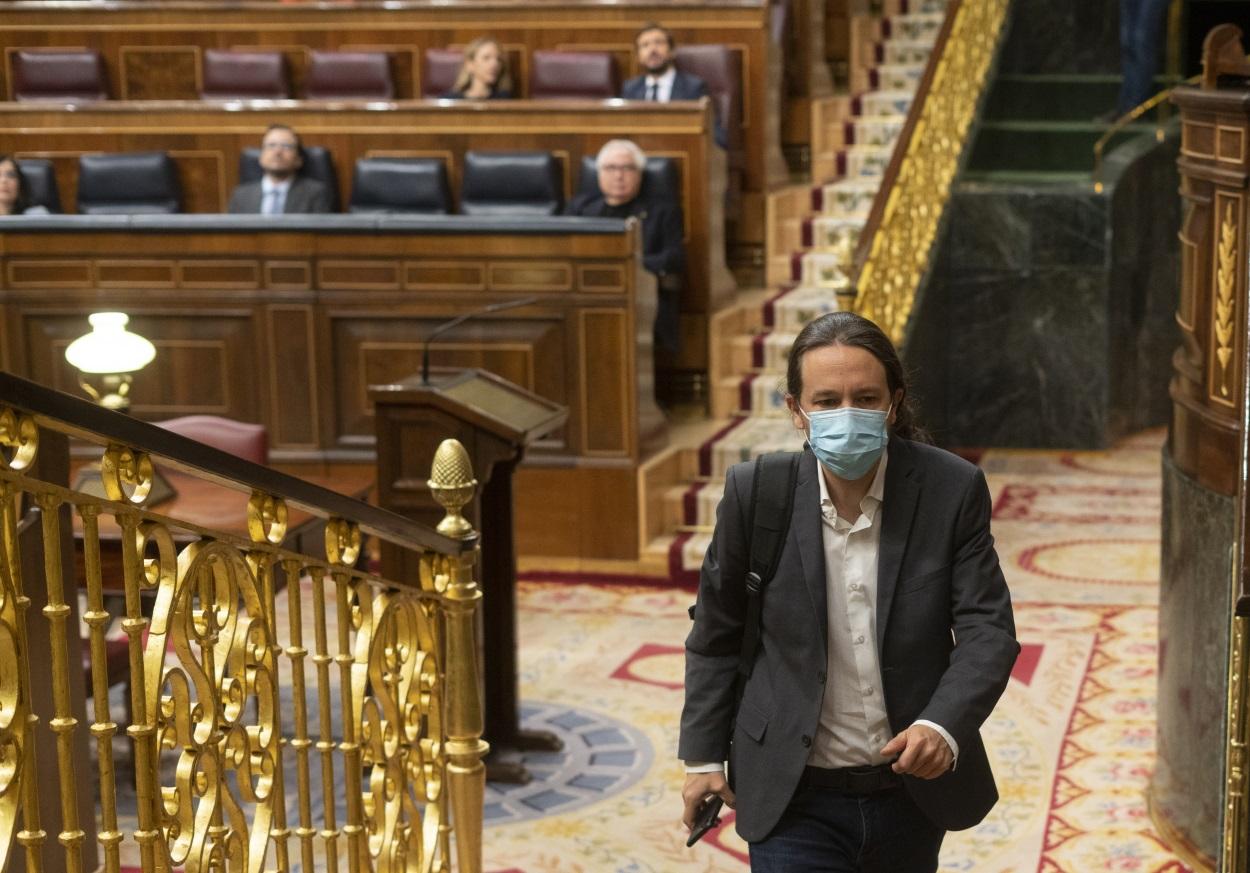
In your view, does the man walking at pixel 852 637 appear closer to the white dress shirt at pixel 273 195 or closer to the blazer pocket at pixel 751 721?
the blazer pocket at pixel 751 721

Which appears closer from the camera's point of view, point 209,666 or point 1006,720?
point 209,666

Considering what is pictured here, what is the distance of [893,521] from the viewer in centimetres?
253

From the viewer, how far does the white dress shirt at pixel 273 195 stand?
8.02m

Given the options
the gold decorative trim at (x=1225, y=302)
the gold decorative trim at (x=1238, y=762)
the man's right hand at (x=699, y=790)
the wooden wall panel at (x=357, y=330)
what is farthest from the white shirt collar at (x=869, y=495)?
the wooden wall panel at (x=357, y=330)

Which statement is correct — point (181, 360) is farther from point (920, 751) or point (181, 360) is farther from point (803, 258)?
point (920, 751)

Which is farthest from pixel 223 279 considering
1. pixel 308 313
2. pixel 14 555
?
pixel 14 555

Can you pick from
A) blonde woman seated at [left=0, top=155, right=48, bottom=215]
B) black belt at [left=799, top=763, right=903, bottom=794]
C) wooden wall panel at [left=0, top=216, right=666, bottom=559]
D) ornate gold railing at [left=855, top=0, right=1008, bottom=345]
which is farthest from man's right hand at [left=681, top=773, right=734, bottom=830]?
blonde woman seated at [left=0, top=155, right=48, bottom=215]

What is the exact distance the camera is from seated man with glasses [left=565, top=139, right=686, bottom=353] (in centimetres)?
741

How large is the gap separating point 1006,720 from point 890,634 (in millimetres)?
3153

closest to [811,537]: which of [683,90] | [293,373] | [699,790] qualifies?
[699,790]

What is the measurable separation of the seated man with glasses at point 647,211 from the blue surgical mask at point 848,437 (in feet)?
16.2

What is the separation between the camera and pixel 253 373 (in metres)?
7.42

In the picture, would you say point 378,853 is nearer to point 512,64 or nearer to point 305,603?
point 305,603

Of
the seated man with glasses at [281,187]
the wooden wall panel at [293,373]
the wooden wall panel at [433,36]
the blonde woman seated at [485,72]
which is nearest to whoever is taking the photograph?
the wooden wall panel at [293,373]
